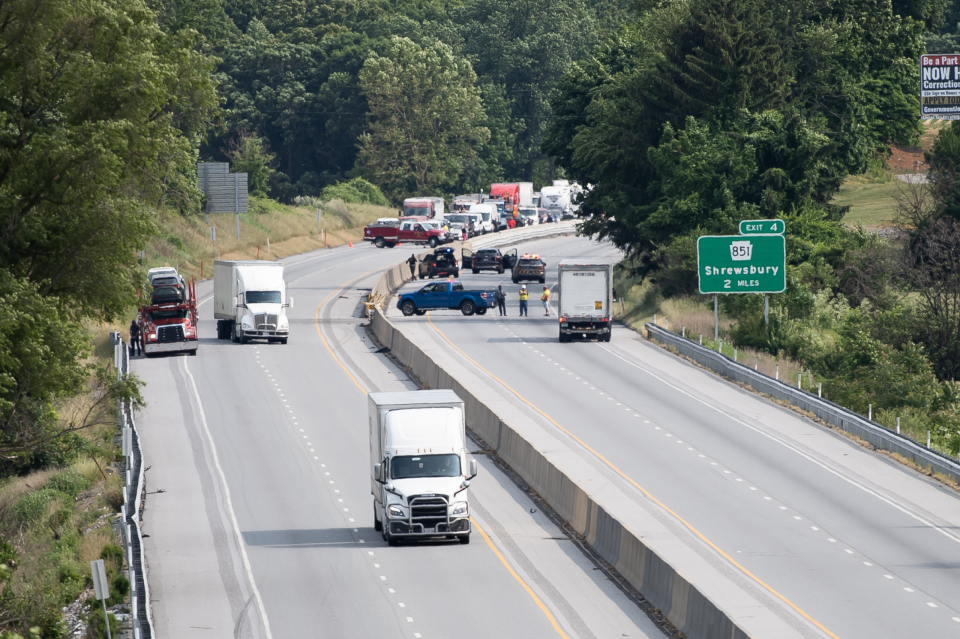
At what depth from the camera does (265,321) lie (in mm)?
50562

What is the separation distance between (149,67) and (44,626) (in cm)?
1504

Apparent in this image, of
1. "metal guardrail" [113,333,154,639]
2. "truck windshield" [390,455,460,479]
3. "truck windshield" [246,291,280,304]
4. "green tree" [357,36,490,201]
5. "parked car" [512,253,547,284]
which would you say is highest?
"green tree" [357,36,490,201]

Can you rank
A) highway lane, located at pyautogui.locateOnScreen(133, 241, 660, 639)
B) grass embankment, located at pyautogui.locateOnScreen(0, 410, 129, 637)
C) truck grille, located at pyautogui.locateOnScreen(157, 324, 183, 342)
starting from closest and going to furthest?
highway lane, located at pyautogui.locateOnScreen(133, 241, 660, 639) → grass embankment, located at pyautogui.locateOnScreen(0, 410, 129, 637) → truck grille, located at pyautogui.locateOnScreen(157, 324, 183, 342)

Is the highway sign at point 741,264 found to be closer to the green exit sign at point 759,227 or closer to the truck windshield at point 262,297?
the green exit sign at point 759,227

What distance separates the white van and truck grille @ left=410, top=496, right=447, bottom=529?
240ft

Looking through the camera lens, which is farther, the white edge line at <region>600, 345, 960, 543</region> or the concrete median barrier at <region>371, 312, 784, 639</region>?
the white edge line at <region>600, 345, 960, 543</region>

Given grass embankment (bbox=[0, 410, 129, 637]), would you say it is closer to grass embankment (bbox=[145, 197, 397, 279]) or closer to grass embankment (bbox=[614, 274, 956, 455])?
grass embankment (bbox=[614, 274, 956, 455])

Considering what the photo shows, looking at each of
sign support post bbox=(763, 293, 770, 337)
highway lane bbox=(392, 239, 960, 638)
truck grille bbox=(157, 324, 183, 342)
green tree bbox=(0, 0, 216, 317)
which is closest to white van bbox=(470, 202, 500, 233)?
highway lane bbox=(392, 239, 960, 638)

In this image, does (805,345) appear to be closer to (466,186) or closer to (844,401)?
(844,401)

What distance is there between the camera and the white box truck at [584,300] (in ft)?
165

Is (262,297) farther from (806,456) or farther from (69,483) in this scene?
(806,456)

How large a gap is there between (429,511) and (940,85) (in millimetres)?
47701

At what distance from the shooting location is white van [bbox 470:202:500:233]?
325 ft

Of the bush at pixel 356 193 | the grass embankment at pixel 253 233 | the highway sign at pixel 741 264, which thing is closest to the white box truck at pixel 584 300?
the highway sign at pixel 741 264
